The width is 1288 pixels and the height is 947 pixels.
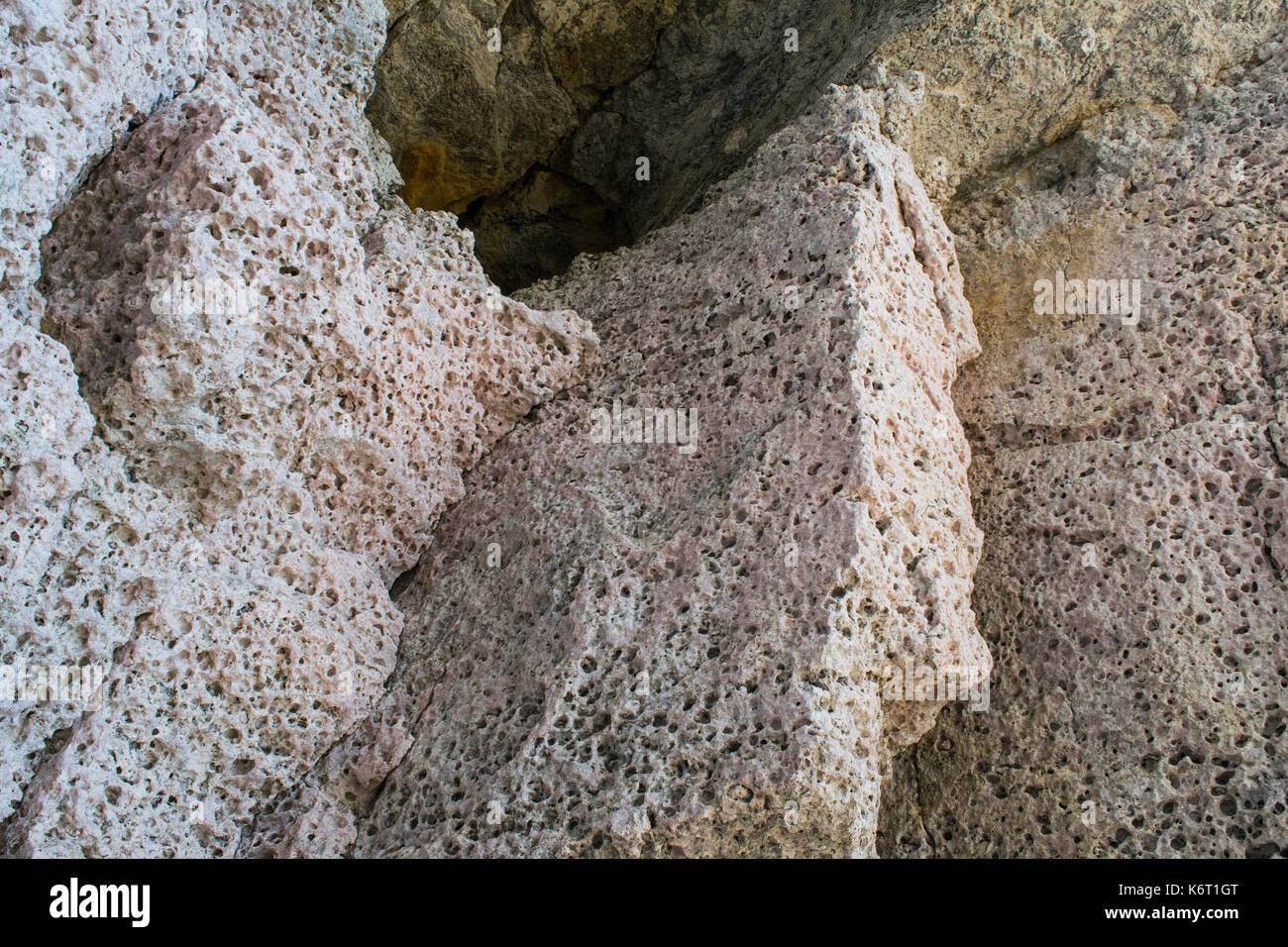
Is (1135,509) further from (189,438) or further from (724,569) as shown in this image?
(189,438)

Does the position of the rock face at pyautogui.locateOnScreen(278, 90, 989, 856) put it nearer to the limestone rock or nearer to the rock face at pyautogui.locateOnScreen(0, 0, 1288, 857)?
the rock face at pyautogui.locateOnScreen(0, 0, 1288, 857)

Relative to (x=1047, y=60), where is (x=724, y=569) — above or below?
below

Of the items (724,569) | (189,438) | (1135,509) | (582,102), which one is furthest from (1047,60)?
(189,438)

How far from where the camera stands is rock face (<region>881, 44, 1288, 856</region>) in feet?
9.69

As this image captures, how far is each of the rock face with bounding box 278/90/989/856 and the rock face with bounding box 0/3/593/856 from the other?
28cm

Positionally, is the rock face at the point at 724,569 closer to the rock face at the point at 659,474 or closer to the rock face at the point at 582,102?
the rock face at the point at 659,474

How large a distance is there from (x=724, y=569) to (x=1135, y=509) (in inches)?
51.0

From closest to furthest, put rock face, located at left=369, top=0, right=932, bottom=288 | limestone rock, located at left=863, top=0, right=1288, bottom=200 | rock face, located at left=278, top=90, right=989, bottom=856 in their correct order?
rock face, located at left=278, top=90, right=989, bottom=856
limestone rock, located at left=863, top=0, right=1288, bottom=200
rock face, located at left=369, top=0, right=932, bottom=288

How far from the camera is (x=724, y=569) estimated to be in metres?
2.96

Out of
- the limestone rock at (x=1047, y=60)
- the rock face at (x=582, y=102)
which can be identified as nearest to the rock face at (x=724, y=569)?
the limestone rock at (x=1047, y=60)

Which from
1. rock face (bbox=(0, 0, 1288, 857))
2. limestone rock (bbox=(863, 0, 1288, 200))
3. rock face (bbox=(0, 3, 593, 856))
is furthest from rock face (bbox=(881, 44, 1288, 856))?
rock face (bbox=(0, 3, 593, 856))

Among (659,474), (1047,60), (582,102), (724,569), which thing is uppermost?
(582,102)

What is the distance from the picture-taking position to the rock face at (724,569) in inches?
105

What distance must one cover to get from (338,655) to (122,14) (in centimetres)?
185
